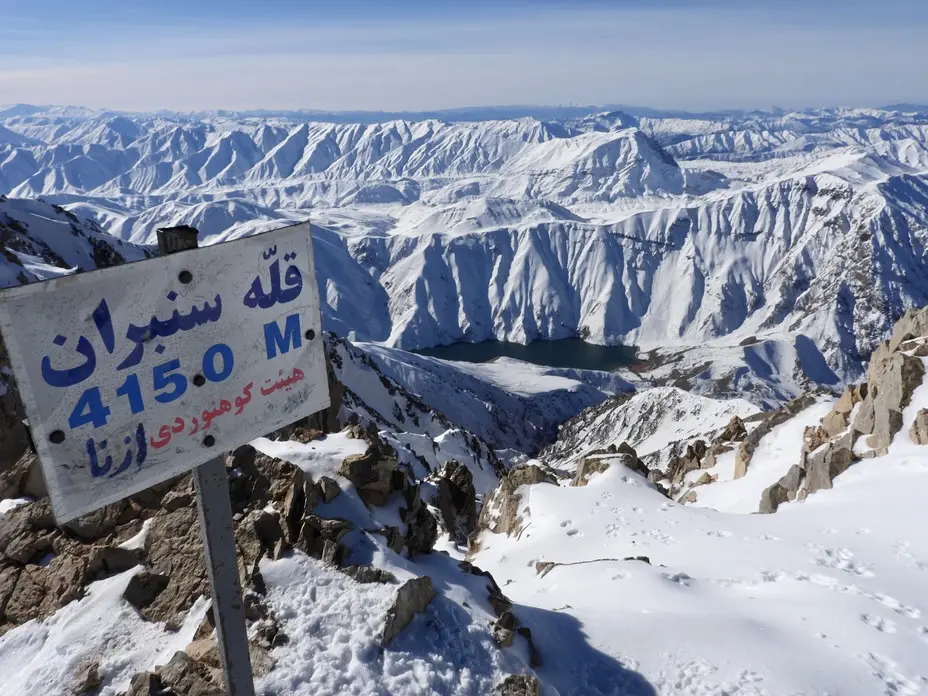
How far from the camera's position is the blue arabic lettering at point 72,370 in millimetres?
3814

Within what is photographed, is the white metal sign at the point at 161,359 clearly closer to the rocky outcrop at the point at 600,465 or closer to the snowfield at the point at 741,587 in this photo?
the snowfield at the point at 741,587

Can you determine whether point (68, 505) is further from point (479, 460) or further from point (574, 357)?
Answer: point (574, 357)

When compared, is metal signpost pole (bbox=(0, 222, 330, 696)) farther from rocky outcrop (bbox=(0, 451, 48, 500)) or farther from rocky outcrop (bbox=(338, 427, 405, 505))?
rocky outcrop (bbox=(0, 451, 48, 500))

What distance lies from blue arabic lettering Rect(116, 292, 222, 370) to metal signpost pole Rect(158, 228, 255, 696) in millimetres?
480

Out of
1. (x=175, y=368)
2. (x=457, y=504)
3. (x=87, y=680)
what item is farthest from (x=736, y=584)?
(x=457, y=504)

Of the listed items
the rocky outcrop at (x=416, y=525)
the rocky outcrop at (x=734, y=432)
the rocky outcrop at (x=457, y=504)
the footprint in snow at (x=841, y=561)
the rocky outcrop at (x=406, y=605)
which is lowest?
the rocky outcrop at (x=734, y=432)

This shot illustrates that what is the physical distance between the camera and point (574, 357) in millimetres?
194000

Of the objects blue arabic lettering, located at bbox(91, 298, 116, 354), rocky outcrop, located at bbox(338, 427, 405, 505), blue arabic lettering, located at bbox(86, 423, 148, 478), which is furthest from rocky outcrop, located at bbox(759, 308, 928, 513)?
blue arabic lettering, located at bbox(91, 298, 116, 354)

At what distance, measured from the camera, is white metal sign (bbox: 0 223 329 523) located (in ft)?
12.6

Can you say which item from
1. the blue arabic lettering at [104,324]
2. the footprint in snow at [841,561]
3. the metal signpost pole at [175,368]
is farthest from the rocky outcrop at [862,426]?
the blue arabic lettering at [104,324]

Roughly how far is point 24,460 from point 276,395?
1099cm

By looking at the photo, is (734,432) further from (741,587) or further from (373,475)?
(373,475)

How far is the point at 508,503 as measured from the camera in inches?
960

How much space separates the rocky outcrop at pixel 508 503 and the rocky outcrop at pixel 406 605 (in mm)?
14116
